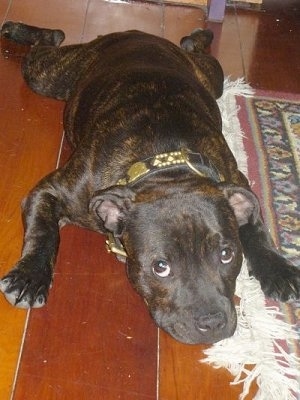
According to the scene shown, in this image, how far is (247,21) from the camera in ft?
17.0

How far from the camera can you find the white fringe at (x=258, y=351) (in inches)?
99.2

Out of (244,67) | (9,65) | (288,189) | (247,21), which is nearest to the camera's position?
(288,189)

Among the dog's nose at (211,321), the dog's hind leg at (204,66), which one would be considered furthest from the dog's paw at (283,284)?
the dog's hind leg at (204,66)

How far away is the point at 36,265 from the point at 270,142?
5.36 feet

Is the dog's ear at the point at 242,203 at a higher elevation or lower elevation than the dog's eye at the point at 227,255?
higher

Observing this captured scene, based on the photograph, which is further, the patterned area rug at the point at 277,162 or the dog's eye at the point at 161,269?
the patterned area rug at the point at 277,162

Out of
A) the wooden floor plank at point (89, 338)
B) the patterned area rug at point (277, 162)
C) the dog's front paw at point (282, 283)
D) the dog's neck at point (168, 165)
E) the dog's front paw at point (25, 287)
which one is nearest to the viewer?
the wooden floor plank at point (89, 338)

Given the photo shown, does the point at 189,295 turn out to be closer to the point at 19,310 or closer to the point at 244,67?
the point at 19,310

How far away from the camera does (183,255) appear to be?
2.35 m

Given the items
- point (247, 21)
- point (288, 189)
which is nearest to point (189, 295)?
point (288, 189)

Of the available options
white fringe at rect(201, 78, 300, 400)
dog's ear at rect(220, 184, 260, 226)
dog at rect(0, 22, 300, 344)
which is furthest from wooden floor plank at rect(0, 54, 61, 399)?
dog's ear at rect(220, 184, 260, 226)

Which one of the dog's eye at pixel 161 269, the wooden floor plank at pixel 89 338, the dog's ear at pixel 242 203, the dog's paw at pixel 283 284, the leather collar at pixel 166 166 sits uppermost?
the leather collar at pixel 166 166

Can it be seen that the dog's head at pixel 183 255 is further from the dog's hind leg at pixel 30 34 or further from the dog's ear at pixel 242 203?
the dog's hind leg at pixel 30 34

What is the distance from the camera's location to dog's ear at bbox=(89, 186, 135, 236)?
249 cm
